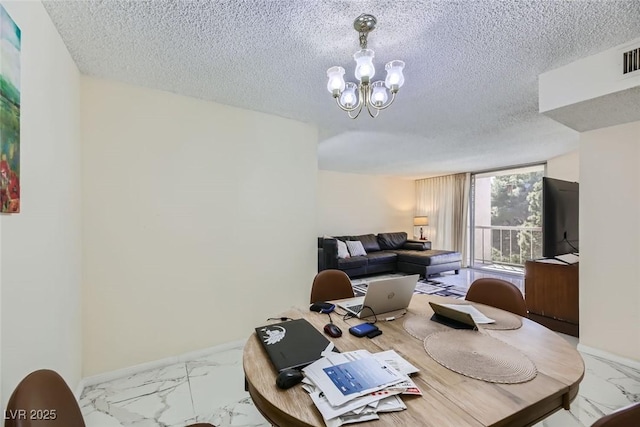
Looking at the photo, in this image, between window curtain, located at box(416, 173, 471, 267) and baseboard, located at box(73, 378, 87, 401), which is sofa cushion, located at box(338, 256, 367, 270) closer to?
window curtain, located at box(416, 173, 471, 267)

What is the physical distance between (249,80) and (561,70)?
7.42 feet

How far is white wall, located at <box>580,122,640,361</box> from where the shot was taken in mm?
2195

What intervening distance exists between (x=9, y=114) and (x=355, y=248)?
4989 millimetres

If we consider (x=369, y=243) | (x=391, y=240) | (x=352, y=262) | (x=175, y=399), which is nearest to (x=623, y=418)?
(x=175, y=399)

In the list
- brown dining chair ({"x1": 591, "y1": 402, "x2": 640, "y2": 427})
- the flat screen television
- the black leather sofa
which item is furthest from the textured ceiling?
the black leather sofa

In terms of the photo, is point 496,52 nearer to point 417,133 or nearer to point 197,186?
point 417,133

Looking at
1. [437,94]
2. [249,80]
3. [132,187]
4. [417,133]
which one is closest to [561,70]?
[437,94]

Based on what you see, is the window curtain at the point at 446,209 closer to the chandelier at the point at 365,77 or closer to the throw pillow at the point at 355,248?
the throw pillow at the point at 355,248

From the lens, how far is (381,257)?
5.48 metres

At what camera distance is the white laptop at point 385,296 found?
1430mm

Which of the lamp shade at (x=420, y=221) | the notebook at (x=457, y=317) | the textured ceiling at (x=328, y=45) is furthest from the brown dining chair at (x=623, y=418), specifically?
the lamp shade at (x=420, y=221)

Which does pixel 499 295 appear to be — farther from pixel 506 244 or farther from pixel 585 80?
pixel 506 244

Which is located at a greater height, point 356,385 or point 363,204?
point 363,204

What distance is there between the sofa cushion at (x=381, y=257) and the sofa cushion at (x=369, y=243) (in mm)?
149
